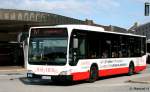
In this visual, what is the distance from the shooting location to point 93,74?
23531mm

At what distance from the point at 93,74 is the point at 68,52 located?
117 inches

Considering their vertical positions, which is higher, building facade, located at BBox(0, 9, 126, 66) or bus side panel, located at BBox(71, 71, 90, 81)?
building facade, located at BBox(0, 9, 126, 66)

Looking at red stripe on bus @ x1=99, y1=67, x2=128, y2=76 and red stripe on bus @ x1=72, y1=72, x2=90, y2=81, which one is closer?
red stripe on bus @ x1=72, y1=72, x2=90, y2=81

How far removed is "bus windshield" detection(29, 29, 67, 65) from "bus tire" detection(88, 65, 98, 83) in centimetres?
268

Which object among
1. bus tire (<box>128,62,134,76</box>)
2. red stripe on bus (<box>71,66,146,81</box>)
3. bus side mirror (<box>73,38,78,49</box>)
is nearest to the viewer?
bus side mirror (<box>73,38,78,49</box>)

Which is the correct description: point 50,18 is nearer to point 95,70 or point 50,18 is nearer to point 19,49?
point 19,49

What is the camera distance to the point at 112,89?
19.8 m

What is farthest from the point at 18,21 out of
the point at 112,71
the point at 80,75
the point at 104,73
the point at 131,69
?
the point at 80,75

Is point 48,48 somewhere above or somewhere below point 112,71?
above

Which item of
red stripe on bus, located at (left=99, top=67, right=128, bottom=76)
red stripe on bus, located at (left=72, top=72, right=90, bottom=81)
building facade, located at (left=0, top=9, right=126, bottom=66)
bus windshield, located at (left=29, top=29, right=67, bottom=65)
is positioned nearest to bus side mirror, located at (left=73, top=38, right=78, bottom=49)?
bus windshield, located at (left=29, top=29, right=67, bottom=65)

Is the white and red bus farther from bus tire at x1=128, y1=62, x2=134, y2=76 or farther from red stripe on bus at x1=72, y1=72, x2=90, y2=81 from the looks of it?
bus tire at x1=128, y1=62, x2=134, y2=76

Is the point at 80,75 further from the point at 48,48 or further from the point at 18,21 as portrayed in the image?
the point at 18,21

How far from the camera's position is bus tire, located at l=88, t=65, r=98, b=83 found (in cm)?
2330

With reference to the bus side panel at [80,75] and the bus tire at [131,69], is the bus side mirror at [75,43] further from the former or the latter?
the bus tire at [131,69]
